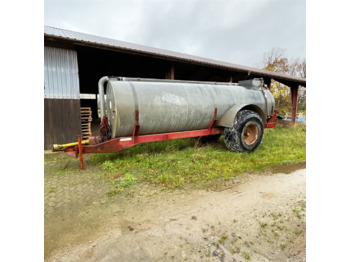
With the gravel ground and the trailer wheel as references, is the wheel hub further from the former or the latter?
the gravel ground

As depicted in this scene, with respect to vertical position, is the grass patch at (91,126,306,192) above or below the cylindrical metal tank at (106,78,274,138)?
below

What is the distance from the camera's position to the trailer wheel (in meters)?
5.09

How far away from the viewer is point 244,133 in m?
5.57

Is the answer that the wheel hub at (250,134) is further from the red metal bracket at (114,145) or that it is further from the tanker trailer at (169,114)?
the red metal bracket at (114,145)

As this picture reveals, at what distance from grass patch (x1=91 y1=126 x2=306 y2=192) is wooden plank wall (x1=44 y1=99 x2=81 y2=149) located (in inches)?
94.3

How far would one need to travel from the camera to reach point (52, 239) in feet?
7.12

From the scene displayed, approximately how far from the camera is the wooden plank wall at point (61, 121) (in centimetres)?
647

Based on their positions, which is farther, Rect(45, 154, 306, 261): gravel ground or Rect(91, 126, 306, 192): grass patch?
Rect(91, 126, 306, 192): grass patch

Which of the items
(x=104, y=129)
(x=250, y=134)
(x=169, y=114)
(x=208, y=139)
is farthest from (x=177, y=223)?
(x=208, y=139)

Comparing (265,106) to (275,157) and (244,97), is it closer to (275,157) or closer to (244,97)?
(244,97)

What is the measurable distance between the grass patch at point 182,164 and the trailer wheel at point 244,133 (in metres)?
0.23

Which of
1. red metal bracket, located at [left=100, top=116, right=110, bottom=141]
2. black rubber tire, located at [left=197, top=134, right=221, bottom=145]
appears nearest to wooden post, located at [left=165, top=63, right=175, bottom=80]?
black rubber tire, located at [left=197, top=134, right=221, bottom=145]

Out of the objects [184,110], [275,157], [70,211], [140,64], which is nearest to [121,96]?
[184,110]

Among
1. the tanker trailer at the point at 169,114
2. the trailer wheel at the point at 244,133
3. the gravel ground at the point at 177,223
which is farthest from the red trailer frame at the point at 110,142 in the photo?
the trailer wheel at the point at 244,133
